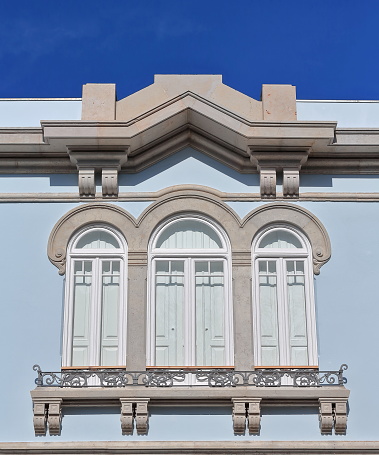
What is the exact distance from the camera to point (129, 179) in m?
15.9

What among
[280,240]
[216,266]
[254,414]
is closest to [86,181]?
[216,266]

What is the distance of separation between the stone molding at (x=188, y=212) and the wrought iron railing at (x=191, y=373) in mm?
1788

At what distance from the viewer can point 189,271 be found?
15.4 metres

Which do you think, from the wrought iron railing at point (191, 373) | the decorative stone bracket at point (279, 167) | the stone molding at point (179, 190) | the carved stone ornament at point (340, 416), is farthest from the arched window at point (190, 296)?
the carved stone ornament at point (340, 416)

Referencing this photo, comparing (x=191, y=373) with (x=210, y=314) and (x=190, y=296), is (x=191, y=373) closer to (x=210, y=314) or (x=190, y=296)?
(x=210, y=314)

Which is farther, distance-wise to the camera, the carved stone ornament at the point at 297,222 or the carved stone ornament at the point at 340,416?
the carved stone ornament at the point at 297,222

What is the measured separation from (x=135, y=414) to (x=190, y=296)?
87.5 inches

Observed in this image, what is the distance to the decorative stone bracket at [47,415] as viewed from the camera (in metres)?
14.3

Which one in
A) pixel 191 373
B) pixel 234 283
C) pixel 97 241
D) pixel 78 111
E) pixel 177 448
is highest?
pixel 78 111

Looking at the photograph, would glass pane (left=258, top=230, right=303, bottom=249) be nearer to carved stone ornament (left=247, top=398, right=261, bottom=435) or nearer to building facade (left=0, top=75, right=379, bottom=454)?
building facade (left=0, top=75, right=379, bottom=454)

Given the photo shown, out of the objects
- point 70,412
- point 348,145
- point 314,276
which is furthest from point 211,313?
point 348,145

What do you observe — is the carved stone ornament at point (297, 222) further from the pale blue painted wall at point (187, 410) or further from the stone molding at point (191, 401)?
the stone molding at point (191, 401)

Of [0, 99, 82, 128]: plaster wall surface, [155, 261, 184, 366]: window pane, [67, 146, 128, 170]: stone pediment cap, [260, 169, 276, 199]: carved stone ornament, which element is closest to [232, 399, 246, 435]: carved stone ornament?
[155, 261, 184, 366]: window pane

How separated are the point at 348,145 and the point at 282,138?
48.4 inches
